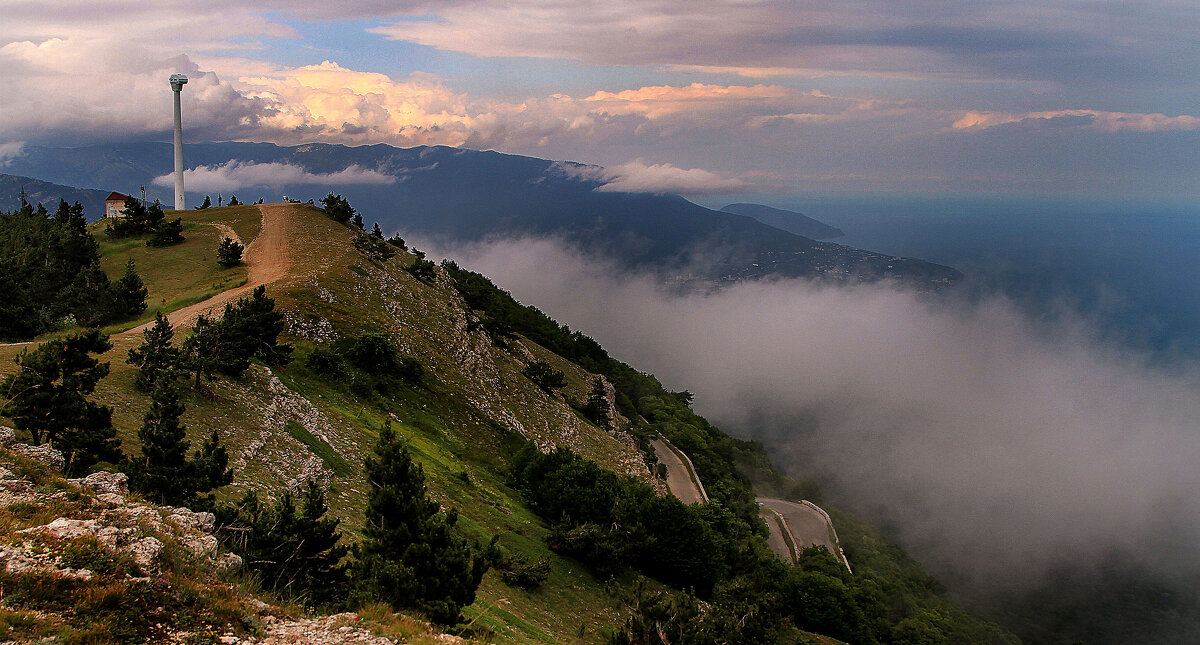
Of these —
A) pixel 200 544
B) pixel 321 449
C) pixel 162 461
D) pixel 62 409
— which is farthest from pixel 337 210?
pixel 200 544

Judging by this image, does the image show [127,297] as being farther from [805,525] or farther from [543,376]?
[805,525]

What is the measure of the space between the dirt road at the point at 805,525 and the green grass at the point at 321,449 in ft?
187

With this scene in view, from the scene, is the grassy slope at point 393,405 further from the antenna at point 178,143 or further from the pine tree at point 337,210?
the antenna at point 178,143

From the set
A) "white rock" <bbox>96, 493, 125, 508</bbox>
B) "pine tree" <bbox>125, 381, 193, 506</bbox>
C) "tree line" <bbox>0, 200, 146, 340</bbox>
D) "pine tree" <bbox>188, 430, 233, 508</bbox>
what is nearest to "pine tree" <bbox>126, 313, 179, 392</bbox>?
"pine tree" <bbox>125, 381, 193, 506</bbox>

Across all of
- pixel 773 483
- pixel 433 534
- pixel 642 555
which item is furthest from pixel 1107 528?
pixel 433 534

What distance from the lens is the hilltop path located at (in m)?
40.2

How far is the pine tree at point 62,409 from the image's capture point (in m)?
A: 16.3

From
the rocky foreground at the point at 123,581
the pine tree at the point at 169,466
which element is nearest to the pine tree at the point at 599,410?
the pine tree at the point at 169,466

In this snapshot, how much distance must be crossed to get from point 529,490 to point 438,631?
2974 centimetres

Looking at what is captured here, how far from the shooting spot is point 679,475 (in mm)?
71875

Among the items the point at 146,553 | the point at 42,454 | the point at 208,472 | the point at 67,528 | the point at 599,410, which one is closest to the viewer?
the point at 67,528

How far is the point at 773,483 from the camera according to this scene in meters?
98.2

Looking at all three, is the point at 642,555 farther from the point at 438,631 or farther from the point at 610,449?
the point at 438,631

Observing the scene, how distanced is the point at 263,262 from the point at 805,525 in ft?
236
